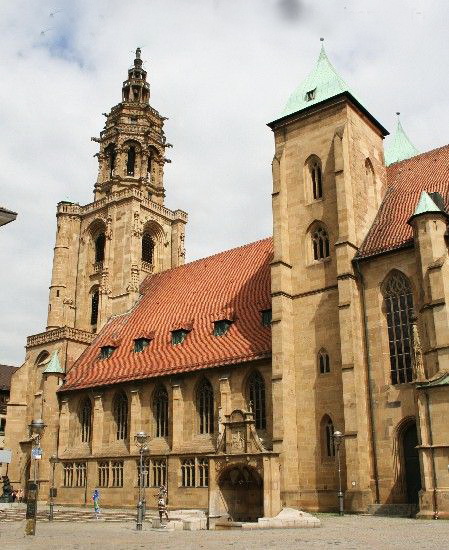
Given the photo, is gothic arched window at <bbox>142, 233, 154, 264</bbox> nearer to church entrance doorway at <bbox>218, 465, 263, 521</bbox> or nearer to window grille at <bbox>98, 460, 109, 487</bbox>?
window grille at <bbox>98, 460, 109, 487</bbox>

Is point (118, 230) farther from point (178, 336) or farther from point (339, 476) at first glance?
point (339, 476)

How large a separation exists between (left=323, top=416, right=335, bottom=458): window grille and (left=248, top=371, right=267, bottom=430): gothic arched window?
4.01 meters

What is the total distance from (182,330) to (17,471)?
1683 cm

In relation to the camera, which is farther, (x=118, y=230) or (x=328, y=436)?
(x=118, y=230)

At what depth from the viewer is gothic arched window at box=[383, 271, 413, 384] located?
103ft

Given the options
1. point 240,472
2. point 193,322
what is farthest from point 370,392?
point 193,322

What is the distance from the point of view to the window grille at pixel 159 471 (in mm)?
38844

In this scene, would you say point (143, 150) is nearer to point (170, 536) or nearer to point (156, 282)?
point (156, 282)

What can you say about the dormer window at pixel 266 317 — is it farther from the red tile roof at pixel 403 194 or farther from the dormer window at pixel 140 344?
the dormer window at pixel 140 344

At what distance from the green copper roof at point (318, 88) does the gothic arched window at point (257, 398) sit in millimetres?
15363

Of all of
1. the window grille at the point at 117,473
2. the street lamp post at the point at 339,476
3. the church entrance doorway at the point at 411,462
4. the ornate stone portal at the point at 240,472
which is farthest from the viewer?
the window grille at the point at 117,473

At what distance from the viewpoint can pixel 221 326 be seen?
40.7m

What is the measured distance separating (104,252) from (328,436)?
93.8ft

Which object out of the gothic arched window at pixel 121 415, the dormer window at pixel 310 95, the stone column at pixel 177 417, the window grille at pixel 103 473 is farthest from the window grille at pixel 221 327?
the dormer window at pixel 310 95
